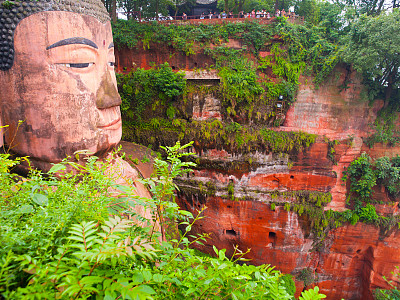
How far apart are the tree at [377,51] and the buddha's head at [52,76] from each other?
991 cm

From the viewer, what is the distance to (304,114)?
37.5 ft

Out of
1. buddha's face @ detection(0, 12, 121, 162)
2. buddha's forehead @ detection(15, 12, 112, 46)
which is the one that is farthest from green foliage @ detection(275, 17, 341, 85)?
buddha's forehead @ detection(15, 12, 112, 46)

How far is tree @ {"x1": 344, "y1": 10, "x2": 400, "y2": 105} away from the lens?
909 cm

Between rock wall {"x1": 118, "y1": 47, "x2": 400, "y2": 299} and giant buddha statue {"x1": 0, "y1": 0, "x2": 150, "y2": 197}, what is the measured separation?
6.73 meters

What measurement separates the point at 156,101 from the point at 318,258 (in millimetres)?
11219

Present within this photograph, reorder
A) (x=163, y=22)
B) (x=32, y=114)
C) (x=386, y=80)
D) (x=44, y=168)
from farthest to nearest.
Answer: (x=163, y=22)
(x=386, y=80)
(x=44, y=168)
(x=32, y=114)

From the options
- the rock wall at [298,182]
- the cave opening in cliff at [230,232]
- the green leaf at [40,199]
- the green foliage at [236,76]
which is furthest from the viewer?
the cave opening in cliff at [230,232]

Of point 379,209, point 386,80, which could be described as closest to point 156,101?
point 386,80

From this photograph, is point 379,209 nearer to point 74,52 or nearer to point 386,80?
point 386,80

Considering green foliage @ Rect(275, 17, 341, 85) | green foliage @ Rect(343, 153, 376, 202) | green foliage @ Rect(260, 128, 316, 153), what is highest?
green foliage @ Rect(275, 17, 341, 85)

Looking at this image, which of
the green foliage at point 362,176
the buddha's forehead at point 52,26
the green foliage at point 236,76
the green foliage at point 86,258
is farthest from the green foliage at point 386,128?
the buddha's forehead at point 52,26

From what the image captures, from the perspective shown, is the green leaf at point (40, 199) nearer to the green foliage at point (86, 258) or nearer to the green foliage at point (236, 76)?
the green foliage at point (86, 258)

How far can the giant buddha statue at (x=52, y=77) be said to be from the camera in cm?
421

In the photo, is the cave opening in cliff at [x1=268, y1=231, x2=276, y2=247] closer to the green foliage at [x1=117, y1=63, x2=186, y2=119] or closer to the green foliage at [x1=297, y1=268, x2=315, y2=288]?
the green foliage at [x1=297, y1=268, x2=315, y2=288]
